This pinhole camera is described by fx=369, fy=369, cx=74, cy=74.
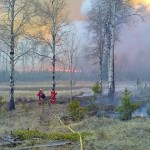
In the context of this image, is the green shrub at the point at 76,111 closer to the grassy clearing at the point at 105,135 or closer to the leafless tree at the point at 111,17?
the grassy clearing at the point at 105,135

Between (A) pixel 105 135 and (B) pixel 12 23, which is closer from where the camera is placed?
(A) pixel 105 135

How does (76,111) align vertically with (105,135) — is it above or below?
above

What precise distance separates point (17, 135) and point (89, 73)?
70367mm

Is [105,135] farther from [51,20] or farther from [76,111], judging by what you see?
[51,20]

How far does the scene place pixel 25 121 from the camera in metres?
17.7

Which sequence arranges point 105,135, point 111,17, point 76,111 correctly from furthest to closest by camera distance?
point 111,17, point 76,111, point 105,135

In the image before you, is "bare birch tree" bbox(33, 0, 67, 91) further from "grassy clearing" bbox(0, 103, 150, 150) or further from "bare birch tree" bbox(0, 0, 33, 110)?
"grassy clearing" bbox(0, 103, 150, 150)

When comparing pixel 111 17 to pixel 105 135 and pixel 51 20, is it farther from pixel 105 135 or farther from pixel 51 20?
pixel 105 135

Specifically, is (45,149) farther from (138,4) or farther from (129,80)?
(129,80)

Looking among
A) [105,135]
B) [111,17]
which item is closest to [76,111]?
[105,135]

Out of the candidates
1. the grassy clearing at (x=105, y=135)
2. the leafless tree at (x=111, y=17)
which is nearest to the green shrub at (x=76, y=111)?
the grassy clearing at (x=105, y=135)

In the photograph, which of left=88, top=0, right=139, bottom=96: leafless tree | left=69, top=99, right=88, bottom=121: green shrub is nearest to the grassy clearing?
left=69, top=99, right=88, bottom=121: green shrub

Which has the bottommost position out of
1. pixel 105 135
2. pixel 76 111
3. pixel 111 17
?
pixel 105 135

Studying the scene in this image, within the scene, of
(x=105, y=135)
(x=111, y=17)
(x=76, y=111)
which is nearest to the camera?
(x=105, y=135)
